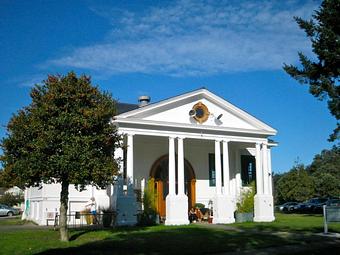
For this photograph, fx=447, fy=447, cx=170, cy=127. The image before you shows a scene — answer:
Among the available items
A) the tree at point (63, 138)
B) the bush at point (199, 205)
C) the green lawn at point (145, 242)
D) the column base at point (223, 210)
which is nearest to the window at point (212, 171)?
the bush at point (199, 205)

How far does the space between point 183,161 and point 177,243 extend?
12184 mm

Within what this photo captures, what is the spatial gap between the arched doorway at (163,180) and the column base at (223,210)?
3421 mm

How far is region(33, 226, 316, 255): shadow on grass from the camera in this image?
45.5 feet

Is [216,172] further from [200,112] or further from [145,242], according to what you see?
[145,242]

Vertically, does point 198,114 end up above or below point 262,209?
above

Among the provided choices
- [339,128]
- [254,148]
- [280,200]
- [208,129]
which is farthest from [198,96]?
[280,200]

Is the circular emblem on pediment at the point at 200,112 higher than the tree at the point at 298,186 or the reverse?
higher

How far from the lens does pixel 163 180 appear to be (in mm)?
29500

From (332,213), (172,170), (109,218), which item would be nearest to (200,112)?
(172,170)

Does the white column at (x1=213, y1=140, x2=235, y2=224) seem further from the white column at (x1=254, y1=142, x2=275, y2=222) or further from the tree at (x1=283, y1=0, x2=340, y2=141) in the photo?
the tree at (x1=283, y1=0, x2=340, y2=141)

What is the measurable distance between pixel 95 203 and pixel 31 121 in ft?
37.7

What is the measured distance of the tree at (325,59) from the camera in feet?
52.8

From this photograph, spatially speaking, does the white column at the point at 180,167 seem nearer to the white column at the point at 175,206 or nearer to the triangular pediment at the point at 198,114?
the white column at the point at 175,206

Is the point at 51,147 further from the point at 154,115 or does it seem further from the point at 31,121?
the point at 154,115
